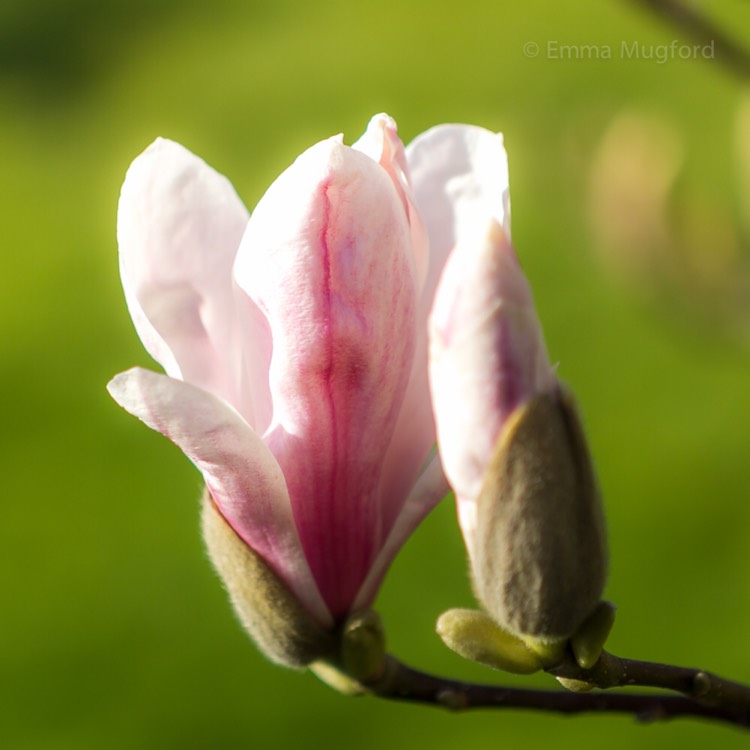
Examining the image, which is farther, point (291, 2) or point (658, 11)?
point (291, 2)

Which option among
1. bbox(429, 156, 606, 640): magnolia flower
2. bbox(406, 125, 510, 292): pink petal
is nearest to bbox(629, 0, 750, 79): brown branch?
bbox(406, 125, 510, 292): pink petal

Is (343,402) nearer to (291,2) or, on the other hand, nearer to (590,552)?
(590,552)

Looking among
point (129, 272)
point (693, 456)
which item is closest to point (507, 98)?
point (693, 456)

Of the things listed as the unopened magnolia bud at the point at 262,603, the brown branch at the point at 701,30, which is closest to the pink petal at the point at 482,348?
the unopened magnolia bud at the point at 262,603

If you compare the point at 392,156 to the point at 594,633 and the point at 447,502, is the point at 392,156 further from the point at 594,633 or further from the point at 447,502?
the point at 447,502

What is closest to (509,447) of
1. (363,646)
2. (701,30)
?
(363,646)

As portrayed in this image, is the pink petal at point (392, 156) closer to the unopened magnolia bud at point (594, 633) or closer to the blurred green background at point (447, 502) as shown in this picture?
the unopened magnolia bud at point (594, 633)
